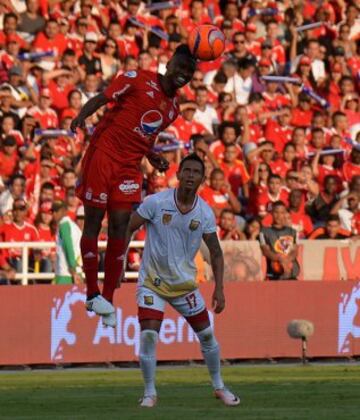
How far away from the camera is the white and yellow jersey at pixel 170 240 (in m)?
13.6

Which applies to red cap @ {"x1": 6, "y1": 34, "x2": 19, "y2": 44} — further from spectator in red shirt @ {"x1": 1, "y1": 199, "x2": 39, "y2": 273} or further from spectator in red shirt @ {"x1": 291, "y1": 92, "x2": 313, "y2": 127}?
spectator in red shirt @ {"x1": 291, "y1": 92, "x2": 313, "y2": 127}

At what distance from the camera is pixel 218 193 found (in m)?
22.6

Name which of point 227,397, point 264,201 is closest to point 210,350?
point 227,397

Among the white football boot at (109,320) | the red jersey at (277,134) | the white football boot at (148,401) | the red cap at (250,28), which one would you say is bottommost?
the white football boot at (148,401)

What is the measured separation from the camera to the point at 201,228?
44.8ft

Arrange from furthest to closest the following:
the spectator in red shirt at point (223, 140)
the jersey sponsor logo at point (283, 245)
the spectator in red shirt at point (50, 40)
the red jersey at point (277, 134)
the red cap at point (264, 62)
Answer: the red cap at point (264, 62), the red jersey at point (277, 134), the spectator in red shirt at point (50, 40), the spectator in red shirt at point (223, 140), the jersey sponsor logo at point (283, 245)

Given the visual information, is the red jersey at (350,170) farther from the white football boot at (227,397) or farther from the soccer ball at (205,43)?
the white football boot at (227,397)

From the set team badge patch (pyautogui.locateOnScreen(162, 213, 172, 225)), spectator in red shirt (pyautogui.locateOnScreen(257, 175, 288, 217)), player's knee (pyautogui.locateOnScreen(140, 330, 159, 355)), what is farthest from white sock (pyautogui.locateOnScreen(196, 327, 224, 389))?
spectator in red shirt (pyautogui.locateOnScreen(257, 175, 288, 217))

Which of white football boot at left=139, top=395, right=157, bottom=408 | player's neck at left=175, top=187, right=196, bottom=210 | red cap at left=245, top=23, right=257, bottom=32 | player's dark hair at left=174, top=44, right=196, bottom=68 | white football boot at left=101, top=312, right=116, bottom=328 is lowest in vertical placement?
white football boot at left=139, top=395, right=157, bottom=408

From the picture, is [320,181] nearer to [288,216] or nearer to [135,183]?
[288,216]

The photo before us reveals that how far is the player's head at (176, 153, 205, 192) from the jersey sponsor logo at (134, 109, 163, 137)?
3.07 feet

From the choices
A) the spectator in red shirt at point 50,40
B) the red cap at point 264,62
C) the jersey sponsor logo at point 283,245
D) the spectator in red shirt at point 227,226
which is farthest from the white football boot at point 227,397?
the red cap at point 264,62

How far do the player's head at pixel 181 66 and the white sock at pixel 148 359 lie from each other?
229cm

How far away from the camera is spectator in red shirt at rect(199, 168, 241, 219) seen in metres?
22.5
